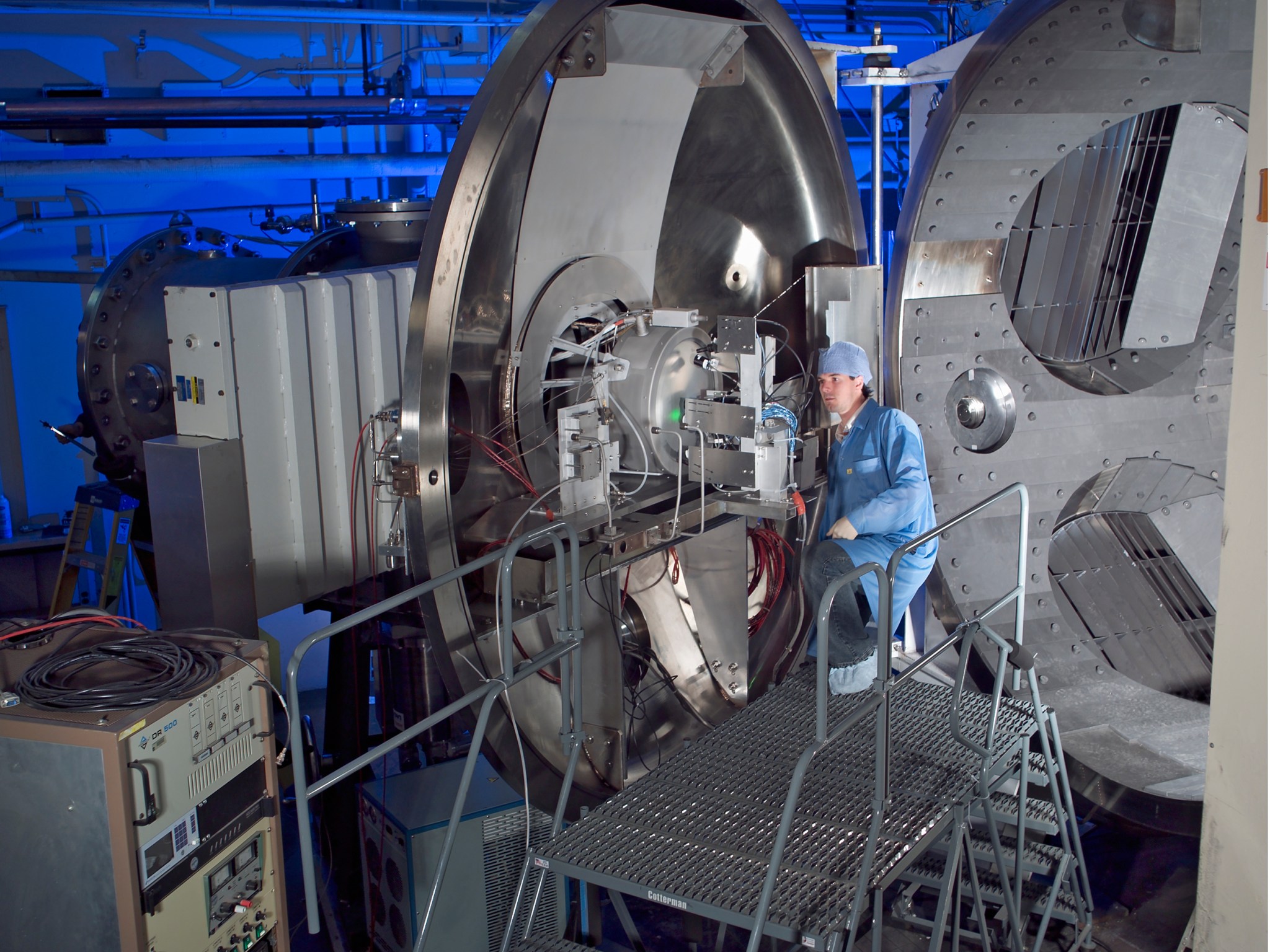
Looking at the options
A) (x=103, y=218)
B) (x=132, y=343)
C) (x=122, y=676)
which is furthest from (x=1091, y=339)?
(x=103, y=218)

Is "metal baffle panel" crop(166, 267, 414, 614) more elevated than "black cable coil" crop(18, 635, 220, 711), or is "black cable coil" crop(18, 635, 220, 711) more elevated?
"metal baffle panel" crop(166, 267, 414, 614)

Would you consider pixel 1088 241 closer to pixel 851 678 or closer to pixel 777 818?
pixel 851 678

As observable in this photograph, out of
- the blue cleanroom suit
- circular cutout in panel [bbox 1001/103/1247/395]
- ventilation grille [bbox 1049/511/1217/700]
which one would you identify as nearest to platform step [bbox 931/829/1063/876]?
the blue cleanroom suit

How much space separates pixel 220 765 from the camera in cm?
260

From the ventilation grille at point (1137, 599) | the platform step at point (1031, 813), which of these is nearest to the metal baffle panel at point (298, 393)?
the platform step at point (1031, 813)

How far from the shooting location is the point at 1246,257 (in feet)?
7.16

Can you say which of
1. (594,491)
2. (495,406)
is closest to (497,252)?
(495,406)

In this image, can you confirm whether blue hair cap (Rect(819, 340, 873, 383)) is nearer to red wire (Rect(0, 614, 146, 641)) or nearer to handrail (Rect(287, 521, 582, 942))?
handrail (Rect(287, 521, 582, 942))

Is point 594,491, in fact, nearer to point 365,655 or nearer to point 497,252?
point 497,252

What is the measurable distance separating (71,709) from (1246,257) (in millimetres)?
2368

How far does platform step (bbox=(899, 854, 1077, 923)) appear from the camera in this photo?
3.77 meters

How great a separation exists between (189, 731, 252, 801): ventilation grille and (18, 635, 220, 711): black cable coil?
0.17 m

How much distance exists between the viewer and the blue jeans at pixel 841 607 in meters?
3.81

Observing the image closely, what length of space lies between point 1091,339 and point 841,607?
1.84 m
